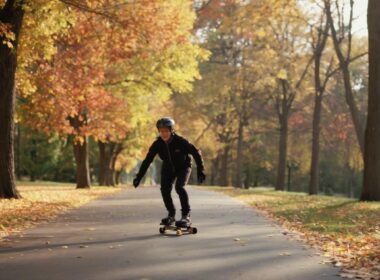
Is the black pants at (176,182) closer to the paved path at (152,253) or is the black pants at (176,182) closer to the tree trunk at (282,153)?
the paved path at (152,253)

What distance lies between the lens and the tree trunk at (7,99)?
17.1 m

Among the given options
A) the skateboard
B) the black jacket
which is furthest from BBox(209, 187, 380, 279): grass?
the black jacket

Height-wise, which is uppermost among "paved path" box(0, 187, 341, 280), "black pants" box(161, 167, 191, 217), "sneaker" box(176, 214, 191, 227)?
"black pants" box(161, 167, 191, 217)

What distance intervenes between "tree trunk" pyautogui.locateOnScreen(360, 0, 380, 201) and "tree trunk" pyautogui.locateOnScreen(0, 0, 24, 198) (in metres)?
10.5

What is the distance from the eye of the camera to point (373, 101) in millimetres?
18500

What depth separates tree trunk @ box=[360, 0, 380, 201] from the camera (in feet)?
60.6

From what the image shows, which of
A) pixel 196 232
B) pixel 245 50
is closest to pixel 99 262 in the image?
pixel 196 232

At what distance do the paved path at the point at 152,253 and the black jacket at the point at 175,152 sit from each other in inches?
46.5

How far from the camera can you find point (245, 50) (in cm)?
3684

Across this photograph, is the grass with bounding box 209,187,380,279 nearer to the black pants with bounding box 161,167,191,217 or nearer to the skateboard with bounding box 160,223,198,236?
the skateboard with bounding box 160,223,198,236

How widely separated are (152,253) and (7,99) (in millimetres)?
11009

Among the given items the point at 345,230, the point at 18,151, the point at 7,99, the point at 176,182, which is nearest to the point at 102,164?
the point at 18,151

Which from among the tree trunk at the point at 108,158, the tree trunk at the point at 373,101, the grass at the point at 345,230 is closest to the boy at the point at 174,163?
the grass at the point at 345,230

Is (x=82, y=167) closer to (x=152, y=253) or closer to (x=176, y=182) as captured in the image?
(x=176, y=182)
